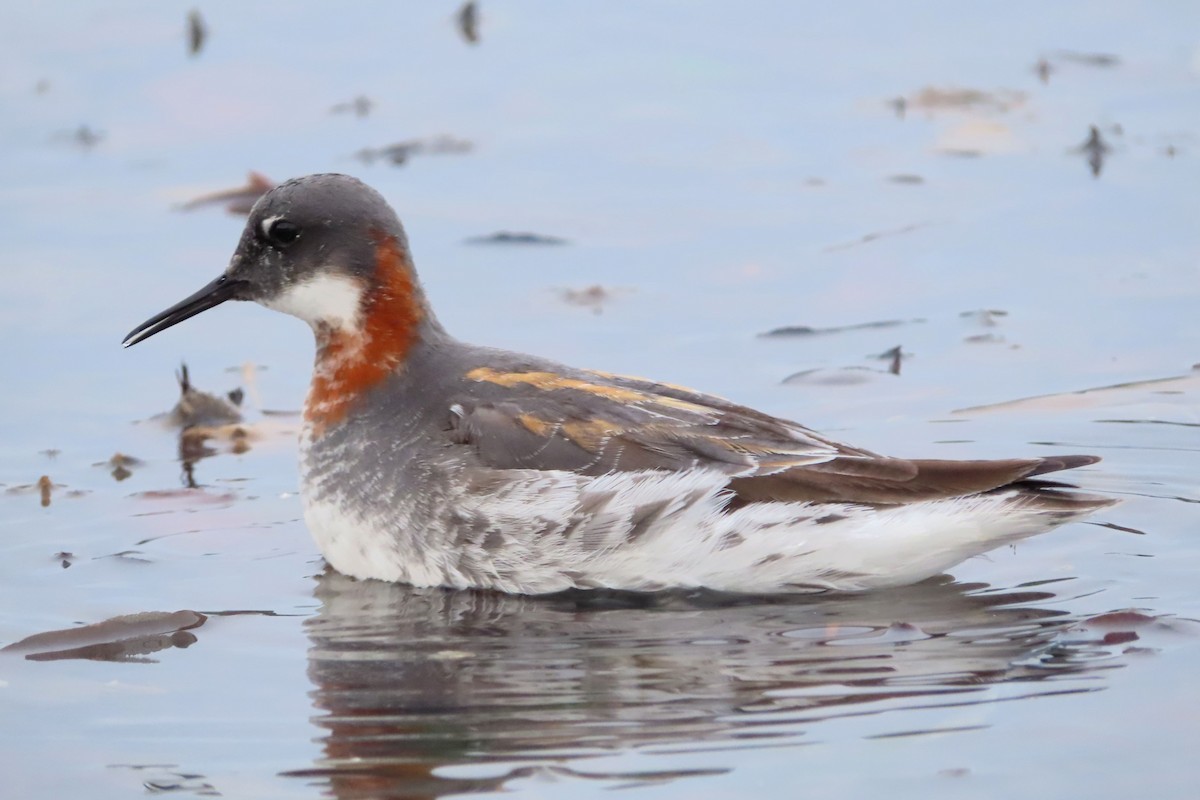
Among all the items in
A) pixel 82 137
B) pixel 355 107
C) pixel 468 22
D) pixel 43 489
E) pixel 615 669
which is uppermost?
pixel 468 22

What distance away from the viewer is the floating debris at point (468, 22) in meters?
13.7

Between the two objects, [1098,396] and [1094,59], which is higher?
[1094,59]

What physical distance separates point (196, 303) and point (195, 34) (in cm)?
598

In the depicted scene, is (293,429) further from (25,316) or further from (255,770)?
(255,770)

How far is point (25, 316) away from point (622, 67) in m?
4.70

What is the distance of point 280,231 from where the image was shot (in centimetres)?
754

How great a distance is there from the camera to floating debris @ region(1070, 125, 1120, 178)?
1135 cm

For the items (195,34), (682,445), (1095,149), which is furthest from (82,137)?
(682,445)

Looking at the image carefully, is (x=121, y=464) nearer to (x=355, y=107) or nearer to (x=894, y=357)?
(x=894, y=357)

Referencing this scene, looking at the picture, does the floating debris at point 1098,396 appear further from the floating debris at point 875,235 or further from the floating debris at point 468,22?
the floating debris at point 468,22

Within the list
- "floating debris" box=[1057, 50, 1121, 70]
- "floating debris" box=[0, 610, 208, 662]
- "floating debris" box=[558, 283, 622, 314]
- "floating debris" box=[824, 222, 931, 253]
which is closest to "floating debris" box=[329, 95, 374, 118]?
"floating debris" box=[558, 283, 622, 314]

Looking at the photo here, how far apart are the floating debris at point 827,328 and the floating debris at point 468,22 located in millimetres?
4762

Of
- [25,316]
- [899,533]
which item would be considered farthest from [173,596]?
[25,316]

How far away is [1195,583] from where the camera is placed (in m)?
6.81
